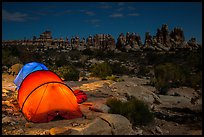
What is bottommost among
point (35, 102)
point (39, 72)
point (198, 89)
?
point (198, 89)

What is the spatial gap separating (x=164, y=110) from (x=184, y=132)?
2.65 metres

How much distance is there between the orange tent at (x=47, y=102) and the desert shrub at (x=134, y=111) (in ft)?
3.91

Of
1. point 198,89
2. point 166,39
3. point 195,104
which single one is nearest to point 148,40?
point 166,39

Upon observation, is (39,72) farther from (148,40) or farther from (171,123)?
(148,40)

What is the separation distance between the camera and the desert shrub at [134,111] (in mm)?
7960

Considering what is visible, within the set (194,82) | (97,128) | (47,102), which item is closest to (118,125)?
(97,128)

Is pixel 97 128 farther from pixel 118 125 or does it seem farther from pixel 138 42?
pixel 138 42

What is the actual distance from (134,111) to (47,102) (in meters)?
2.62

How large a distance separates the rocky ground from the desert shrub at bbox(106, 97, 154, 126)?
0.71ft

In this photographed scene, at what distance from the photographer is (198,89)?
16.4 m

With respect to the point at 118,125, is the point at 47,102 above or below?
above

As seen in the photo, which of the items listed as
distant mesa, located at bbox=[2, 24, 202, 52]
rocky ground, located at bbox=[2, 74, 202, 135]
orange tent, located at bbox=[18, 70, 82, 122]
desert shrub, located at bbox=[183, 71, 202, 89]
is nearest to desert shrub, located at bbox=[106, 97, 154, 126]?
rocky ground, located at bbox=[2, 74, 202, 135]

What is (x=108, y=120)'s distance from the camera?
7047 mm

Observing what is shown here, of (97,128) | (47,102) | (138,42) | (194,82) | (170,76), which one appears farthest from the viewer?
(138,42)
